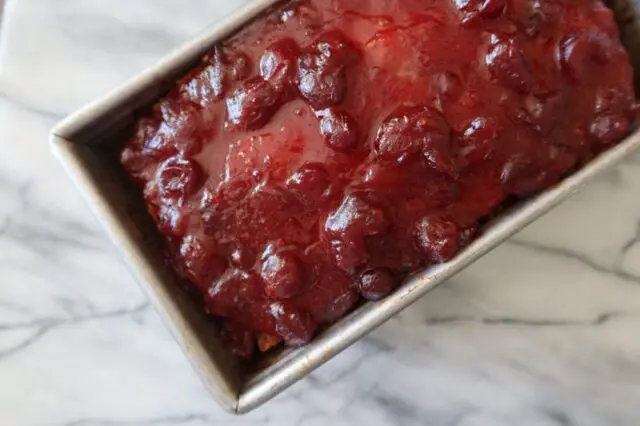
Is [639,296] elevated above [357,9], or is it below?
below

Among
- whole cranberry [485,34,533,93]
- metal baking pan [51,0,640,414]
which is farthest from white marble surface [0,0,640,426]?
whole cranberry [485,34,533,93]

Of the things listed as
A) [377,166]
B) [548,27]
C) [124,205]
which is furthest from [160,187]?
[548,27]

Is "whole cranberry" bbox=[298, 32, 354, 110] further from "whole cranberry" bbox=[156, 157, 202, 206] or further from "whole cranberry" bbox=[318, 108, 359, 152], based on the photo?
"whole cranberry" bbox=[156, 157, 202, 206]

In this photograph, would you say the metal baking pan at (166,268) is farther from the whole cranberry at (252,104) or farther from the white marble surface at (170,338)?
the white marble surface at (170,338)

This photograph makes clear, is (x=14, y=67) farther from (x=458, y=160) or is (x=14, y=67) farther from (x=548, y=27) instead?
(x=548, y=27)

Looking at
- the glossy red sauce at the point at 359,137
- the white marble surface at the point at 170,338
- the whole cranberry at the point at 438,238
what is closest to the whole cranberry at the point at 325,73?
the glossy red sauce at the point at 359,137

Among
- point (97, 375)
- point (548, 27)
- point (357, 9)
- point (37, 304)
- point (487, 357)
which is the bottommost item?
point (487, 357)
